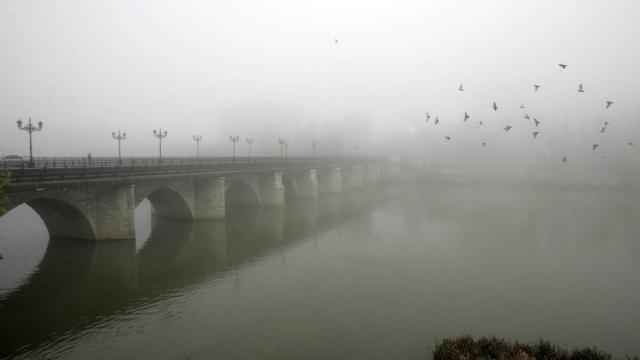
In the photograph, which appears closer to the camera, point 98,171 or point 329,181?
point 98,171

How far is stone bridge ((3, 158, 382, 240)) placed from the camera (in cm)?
2664

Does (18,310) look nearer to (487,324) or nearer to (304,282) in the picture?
(304,282)

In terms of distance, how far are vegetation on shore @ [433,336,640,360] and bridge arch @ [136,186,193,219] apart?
32151mm

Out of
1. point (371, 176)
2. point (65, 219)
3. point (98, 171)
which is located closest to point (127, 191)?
point (98, 171)

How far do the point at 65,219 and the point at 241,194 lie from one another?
2709 centimetres

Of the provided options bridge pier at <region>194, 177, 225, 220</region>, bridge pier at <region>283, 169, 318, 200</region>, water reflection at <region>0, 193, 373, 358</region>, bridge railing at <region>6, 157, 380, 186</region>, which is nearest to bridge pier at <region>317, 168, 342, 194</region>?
bridge pier at <region>283, 169, 318, 200</region>

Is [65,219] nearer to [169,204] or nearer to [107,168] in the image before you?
[107,168]

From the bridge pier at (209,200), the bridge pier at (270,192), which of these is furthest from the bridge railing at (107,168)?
the bridge pier at (270,192)

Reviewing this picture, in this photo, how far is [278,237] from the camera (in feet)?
123

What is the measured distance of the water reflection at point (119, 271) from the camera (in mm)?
17781

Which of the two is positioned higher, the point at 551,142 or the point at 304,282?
the point at 551,142

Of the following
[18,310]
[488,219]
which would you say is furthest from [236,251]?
[488,219]

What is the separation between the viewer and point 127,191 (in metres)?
31.6

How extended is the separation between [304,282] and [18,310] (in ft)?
49.4
